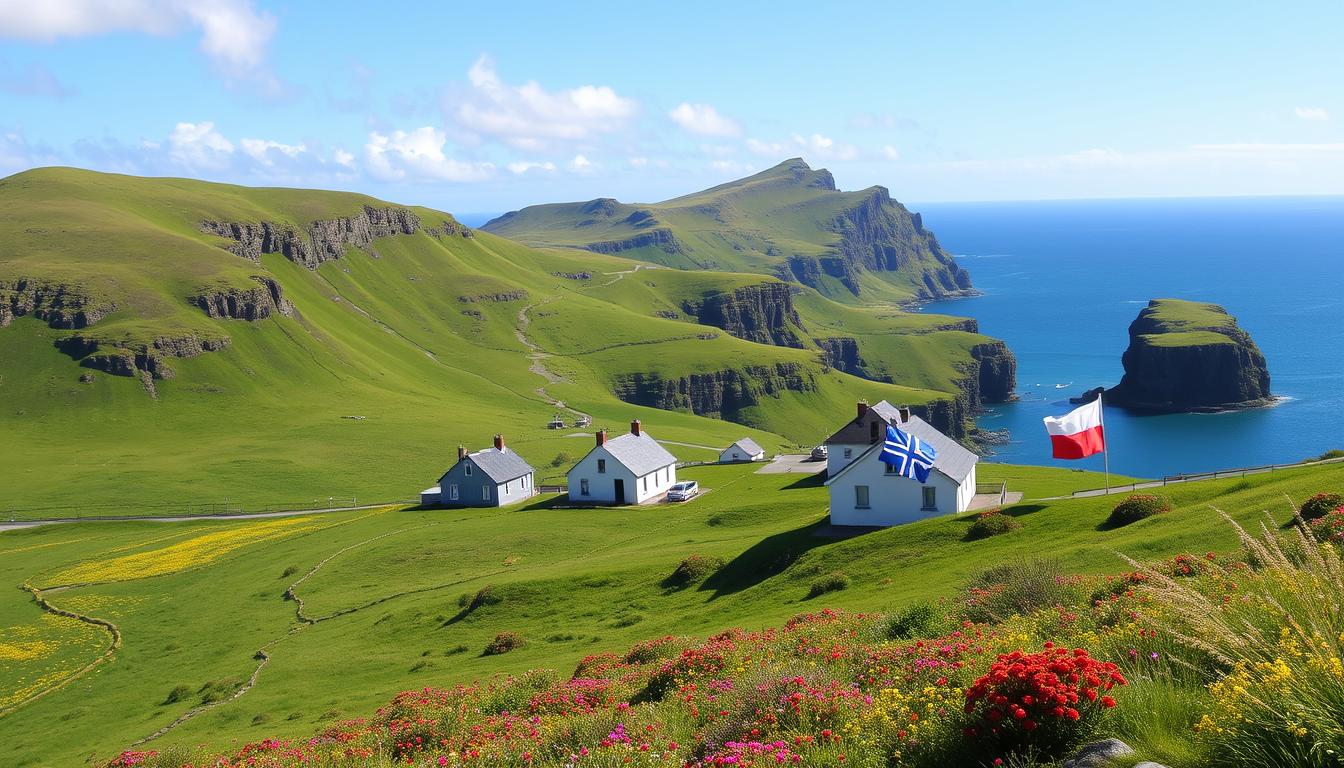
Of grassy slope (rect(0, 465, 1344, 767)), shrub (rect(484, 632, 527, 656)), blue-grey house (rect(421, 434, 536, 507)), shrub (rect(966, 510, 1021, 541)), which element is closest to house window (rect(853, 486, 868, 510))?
grassy slope (rect(0, 465, 1344, 767))

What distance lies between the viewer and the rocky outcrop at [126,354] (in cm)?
16525

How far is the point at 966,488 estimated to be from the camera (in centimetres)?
6144

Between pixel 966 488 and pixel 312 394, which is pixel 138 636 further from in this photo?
pixel 312 394

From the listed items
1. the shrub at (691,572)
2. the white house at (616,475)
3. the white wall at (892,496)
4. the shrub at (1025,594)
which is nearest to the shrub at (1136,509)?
the white wall at (892,496)

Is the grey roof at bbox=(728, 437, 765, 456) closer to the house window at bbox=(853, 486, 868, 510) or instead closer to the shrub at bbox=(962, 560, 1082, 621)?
the house window at bbox=(853, 486, 868, 510)

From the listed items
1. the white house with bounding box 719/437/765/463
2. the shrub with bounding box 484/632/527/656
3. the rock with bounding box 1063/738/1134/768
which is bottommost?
the white house with bounding box 719/437/765/463

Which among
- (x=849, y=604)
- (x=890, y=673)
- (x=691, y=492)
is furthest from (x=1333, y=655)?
(x=691, y=492)

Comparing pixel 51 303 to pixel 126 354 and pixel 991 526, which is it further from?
pixel 991 526

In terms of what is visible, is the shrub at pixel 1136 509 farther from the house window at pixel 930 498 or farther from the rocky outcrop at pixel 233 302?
the rocky outcrop at pixel 233 302

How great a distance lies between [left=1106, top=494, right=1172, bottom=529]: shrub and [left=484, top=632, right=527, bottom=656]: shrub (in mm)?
28333

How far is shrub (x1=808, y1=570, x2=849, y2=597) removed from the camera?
4322 cm

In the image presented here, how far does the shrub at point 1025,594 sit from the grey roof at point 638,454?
6281 cm

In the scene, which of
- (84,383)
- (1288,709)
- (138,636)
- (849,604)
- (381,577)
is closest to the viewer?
(1288,709)

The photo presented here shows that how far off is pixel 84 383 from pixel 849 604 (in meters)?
165
